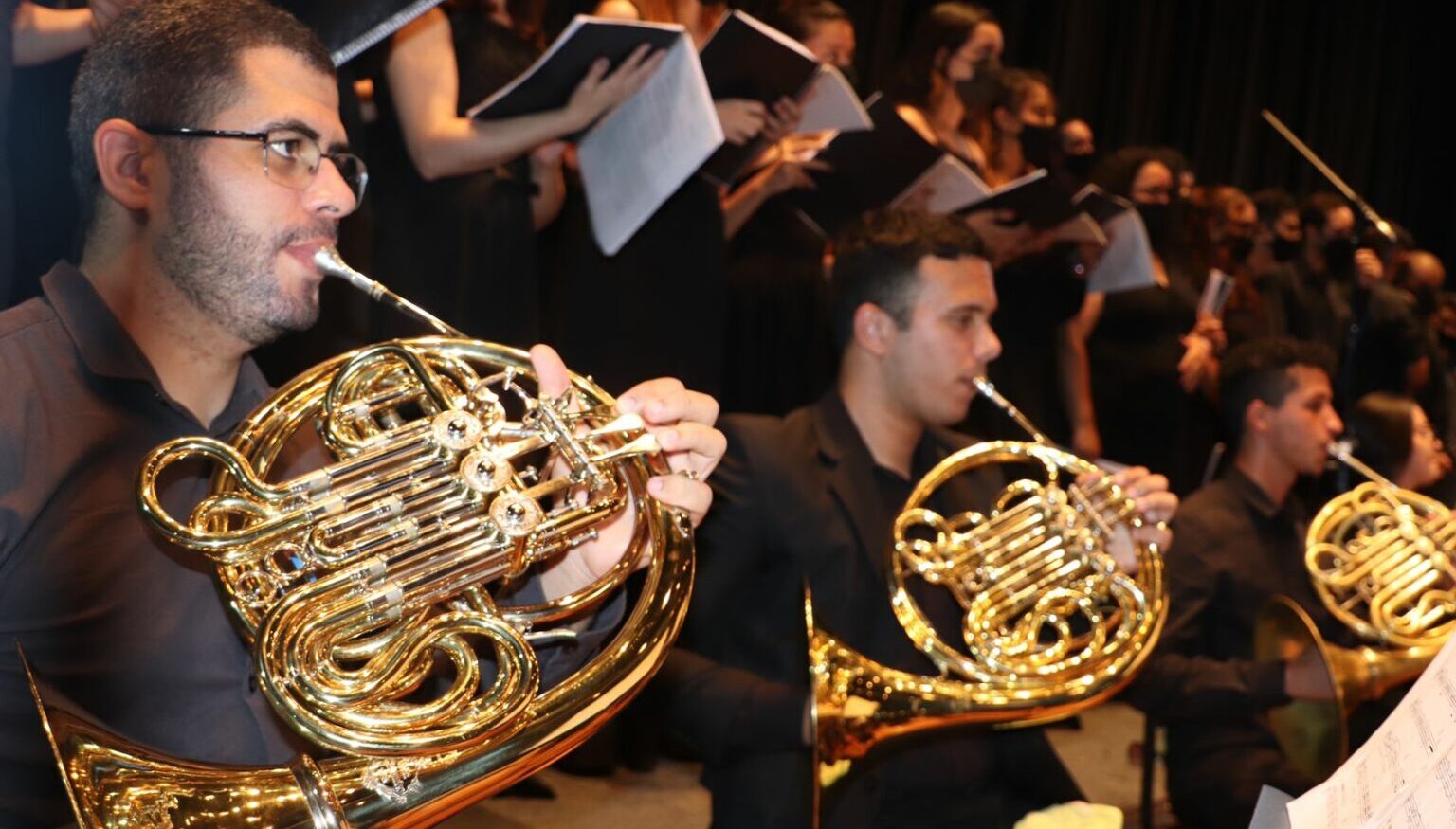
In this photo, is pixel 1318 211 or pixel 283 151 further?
pixel 1318 211

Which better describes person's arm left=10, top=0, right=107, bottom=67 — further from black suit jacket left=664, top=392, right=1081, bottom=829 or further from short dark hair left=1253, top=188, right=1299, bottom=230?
short dark hair left=1253, top=188, right=1299, bottom=230

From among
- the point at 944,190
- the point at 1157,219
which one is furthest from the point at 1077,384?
the point at 944,190

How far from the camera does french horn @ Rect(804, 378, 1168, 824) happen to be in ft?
7.74

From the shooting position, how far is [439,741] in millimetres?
1515

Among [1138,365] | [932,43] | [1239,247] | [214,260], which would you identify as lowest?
[1239,247]

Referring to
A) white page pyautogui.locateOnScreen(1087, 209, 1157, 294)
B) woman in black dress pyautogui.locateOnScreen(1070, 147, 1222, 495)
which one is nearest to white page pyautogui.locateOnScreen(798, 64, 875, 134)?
white page pyautogui.locateOnScreen(1087, 209, 1157, 294)

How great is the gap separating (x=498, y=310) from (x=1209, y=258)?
11.0ft

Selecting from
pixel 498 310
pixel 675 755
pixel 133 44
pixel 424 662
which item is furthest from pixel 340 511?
pixel 675 755

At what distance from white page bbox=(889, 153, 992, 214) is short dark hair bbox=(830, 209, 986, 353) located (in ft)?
1.29

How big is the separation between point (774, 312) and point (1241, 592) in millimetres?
1324

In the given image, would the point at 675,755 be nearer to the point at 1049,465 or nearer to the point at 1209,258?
the point at 1049,465

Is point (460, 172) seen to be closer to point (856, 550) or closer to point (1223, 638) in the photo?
point (856, 550)

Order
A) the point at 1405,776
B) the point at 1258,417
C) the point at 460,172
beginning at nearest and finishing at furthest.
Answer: the point at 1405,776
the point at 460,172
the point at 1258,417

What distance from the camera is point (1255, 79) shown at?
331 inches
